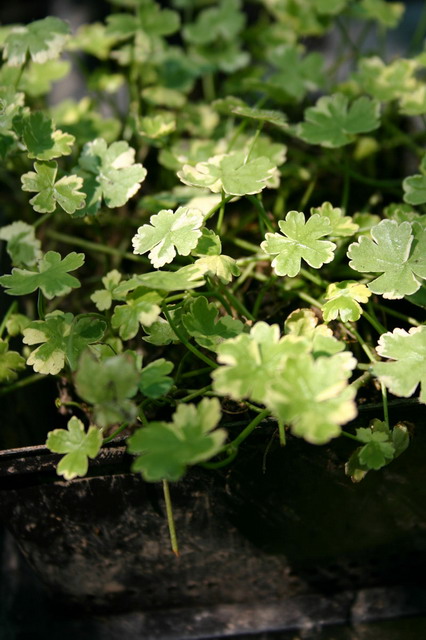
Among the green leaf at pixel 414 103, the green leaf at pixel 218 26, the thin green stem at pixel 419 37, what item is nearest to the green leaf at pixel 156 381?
the green leaf at pixel 414 103

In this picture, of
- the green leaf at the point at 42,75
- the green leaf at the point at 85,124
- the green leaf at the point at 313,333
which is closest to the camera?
the green leaf at the point at 313,333

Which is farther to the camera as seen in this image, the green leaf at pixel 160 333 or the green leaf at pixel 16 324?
the green leaf at pixel 16 324

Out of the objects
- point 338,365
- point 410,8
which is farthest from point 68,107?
point 410,8

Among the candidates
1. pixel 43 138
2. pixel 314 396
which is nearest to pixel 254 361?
pixel 314 396

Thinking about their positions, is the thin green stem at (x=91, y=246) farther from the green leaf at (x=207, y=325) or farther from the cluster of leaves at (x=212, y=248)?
the green leaf at (x=207, y=325)

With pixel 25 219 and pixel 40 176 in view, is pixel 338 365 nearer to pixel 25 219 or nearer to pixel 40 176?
pixel 40 176

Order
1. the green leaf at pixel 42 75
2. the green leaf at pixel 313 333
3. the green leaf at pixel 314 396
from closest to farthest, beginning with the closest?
the green leaf at pixel 314 396
the green leaf at pixel 313 333
the green leaf at pixel 42 75

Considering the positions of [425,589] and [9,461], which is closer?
[9,461]

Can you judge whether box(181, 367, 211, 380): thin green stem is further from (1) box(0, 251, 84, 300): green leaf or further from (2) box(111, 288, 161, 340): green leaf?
(1) box(0, 251, 84, 300): green leaf

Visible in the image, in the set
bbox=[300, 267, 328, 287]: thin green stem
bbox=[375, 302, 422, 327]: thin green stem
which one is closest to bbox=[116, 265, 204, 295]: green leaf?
bbox=[300, 267, 328, 287]: thin green stem
